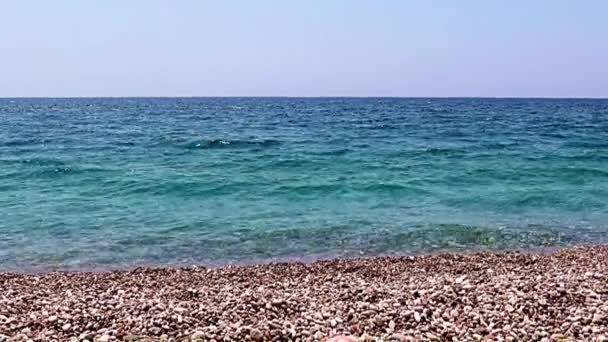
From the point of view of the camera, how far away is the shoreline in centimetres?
603

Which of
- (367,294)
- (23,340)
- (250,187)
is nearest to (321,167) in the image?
(250,187)

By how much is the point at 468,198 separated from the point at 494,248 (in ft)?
16.9

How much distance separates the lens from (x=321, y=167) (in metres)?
22.4

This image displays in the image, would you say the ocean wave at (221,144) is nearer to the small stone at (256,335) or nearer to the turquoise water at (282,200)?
the turquoise water at (282,200)

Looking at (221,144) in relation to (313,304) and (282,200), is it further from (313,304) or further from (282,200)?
(313,304)

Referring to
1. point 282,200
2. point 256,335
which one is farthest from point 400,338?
point 282,200

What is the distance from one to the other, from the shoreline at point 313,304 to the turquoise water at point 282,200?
5.81 feet

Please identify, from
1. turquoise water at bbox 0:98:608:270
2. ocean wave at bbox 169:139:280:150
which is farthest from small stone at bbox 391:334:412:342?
ocean wave at bbox 169:139:280:150

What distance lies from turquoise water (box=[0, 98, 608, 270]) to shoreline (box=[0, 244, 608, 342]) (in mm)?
1771

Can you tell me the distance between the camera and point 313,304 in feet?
23.0

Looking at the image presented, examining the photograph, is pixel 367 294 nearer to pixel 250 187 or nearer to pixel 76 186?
pixel 250 187

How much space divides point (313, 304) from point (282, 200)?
916 centimetres

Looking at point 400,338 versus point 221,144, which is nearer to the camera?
point 400,338

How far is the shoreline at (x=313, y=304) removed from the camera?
Result: 237 inches
